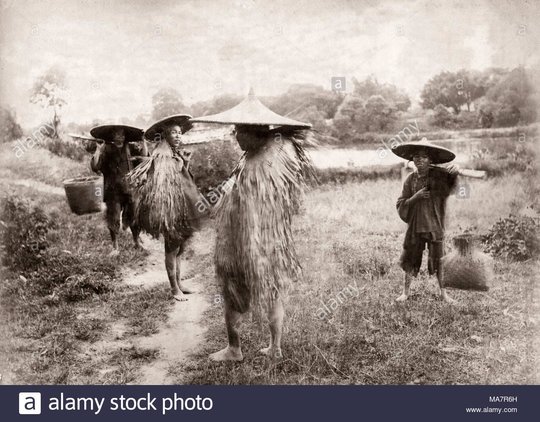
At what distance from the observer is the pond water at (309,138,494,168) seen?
3678mm

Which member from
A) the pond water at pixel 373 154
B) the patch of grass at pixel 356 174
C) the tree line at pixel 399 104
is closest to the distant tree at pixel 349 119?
the tree line at pixel 399 104

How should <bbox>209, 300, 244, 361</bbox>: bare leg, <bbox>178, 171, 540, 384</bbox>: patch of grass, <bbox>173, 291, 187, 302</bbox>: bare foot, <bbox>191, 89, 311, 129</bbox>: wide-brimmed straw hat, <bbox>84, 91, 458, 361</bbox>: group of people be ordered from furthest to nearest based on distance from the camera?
<bbox>173, 291, 187, 302</bbox>: bare foot → <bbox>178, 171, 540, 384</bbox>: patch of grass → <bbox>209, 300, 244, 361</bbox>: bare leg → <bbox>84, 91, 458, 361</bbox>: group of people → <bbox>191, 89, 311, 129</bbox>: wide-brimmed straw hat

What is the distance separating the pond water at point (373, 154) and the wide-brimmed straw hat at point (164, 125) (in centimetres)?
92

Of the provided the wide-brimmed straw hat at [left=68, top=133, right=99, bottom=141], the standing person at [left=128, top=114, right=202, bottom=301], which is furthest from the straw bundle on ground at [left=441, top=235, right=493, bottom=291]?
the wide-brimmed straw hat at [left=68, top=133, right=99, bottom=141]

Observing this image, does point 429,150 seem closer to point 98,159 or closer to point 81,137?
point 98,159

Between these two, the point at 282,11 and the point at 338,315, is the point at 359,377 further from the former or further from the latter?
the point at 282,11

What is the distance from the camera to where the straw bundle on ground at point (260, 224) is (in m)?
3.21

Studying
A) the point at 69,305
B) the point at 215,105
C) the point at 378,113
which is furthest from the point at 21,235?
the point at 378,113

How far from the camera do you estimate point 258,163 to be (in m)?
3.21

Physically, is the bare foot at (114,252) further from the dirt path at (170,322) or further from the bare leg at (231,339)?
the bare leg at (231,339)

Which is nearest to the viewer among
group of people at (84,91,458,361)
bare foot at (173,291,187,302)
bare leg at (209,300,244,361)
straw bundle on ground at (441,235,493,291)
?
group of people at (84,91,458,361)

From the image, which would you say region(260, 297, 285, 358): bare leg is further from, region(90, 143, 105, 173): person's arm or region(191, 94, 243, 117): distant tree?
region(90, 143, 105, 173): person's arm

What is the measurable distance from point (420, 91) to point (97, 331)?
9.63 feet
